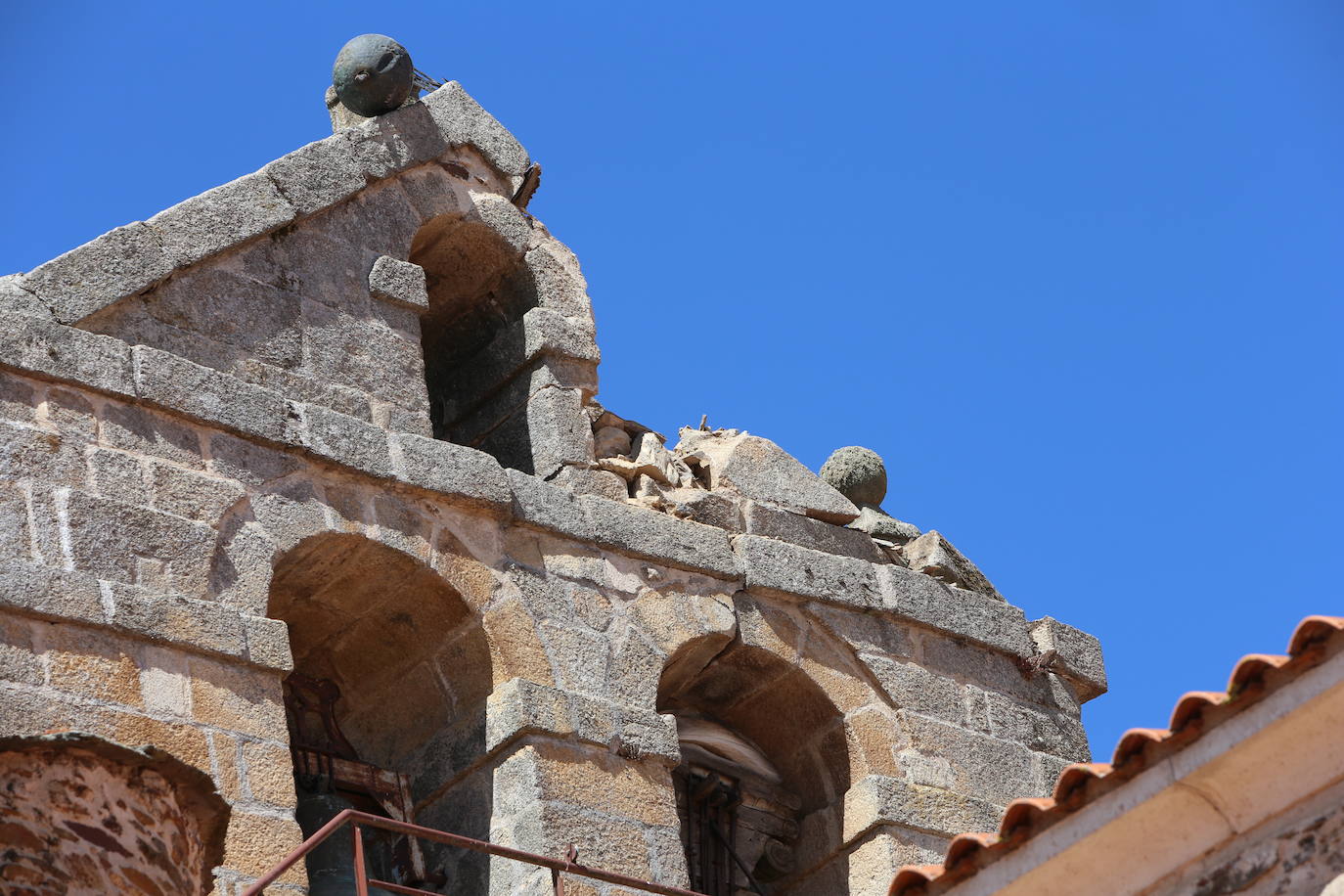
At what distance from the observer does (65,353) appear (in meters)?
9.57

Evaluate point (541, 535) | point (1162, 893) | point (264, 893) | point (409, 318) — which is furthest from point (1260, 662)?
point (409, 318)

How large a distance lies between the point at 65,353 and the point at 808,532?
12.3 ft

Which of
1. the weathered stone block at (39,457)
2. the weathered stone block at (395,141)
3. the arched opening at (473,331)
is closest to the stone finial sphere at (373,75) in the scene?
the weathered stone block at (395,141)

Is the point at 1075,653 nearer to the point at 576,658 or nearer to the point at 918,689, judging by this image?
the point at 918,689

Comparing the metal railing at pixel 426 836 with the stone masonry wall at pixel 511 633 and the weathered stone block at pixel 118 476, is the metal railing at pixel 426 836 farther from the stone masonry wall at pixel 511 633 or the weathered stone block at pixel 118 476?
the weathered stone block at pixel 118 476

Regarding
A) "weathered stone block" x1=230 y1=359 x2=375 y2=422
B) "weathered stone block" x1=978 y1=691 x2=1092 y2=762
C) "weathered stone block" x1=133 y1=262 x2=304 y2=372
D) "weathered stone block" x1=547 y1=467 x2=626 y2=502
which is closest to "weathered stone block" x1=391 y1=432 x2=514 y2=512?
"weathered stone block" x1=230 y1=359 x2=375 y2=422

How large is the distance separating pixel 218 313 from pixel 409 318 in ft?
3.36

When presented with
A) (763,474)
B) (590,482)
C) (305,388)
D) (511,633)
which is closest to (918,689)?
(763,474)

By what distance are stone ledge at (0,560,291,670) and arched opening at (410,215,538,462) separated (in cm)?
231

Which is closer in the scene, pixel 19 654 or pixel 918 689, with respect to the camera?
pixel 19 654

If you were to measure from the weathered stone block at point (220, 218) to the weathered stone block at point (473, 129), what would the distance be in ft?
3.91

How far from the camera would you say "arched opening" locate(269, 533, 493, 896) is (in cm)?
1017

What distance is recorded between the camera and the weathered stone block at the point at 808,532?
11617mm

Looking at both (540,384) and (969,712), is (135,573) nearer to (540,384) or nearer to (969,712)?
(540,384)
